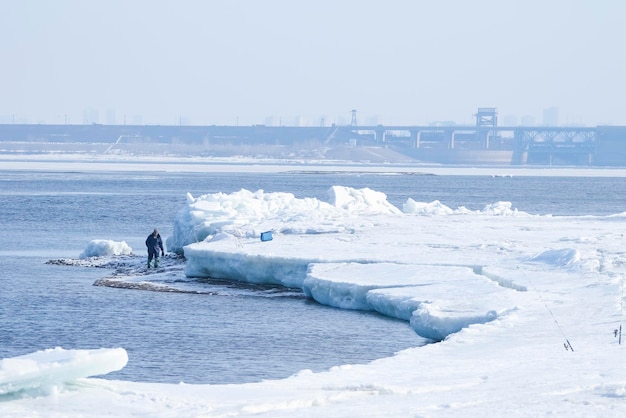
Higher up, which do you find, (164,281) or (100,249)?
(164,281)

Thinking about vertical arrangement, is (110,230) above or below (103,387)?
below

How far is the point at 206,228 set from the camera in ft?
94.4

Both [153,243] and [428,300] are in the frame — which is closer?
[428,300]

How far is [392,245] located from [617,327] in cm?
1063

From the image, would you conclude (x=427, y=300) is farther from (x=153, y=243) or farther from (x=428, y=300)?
(x=153, y=243)

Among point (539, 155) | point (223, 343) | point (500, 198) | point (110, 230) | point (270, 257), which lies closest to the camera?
point (223, 343)

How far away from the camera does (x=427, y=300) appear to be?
1805 centimetres

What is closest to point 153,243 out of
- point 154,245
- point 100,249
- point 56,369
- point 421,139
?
point 154,245

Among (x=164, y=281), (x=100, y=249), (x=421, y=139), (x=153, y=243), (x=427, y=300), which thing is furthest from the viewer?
(x=421, y=139)

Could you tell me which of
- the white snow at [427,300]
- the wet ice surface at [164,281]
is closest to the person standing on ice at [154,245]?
the wet ice surface at [164,281]

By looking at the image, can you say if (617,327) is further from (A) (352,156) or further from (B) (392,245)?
(A) (352,156)

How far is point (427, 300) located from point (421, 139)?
167219 mm

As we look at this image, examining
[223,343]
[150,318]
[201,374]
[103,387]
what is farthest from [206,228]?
[103,387]

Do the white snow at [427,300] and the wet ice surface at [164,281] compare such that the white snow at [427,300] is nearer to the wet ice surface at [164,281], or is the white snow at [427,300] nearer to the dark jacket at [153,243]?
the wet ice surface at [164,281]
